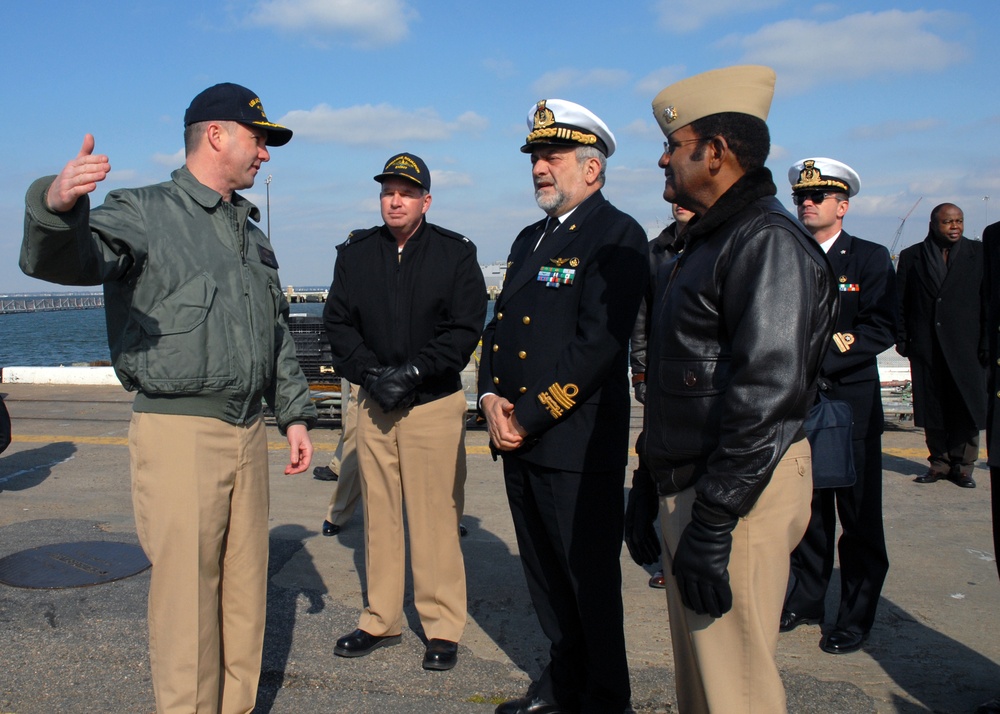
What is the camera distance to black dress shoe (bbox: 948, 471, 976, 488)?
687 cm

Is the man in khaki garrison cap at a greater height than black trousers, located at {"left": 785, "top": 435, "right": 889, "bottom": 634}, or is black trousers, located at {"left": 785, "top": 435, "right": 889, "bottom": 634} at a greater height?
the man in khaki garrison cap

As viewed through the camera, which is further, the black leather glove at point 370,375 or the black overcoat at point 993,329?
the black leather glove at point 370,375

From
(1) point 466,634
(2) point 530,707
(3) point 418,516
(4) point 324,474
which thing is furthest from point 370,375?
(4) point 324,474

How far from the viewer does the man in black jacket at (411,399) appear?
3.96m

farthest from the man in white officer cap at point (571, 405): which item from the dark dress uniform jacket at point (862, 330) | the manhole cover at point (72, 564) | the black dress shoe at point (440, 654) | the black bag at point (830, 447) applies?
the manhole cover at point (72, 564)

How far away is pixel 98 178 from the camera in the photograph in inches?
84.9

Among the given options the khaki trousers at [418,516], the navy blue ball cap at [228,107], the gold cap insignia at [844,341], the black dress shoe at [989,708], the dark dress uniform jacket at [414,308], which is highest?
the navy blue ball cap at [228,107]

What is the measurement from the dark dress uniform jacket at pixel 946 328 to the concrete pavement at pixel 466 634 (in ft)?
3.01

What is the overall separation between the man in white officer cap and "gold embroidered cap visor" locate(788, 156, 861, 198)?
1.28m

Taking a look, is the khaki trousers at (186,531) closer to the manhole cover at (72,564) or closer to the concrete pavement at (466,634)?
the concrete pavement at (466,634)

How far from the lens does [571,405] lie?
3150 millimetres

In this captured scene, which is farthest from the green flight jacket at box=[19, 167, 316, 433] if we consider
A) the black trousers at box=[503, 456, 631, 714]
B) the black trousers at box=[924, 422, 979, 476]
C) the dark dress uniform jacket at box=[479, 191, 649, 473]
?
the black trousers at box=[924, 422, 979, 476]

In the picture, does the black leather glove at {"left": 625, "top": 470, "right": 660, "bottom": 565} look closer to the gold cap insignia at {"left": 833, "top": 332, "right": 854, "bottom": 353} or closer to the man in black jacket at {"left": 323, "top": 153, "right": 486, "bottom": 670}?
the man in black jacket at {"left": 323, "top": 153, "right": 486, "bottom": 670}

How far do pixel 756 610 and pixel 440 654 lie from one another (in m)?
1.93
